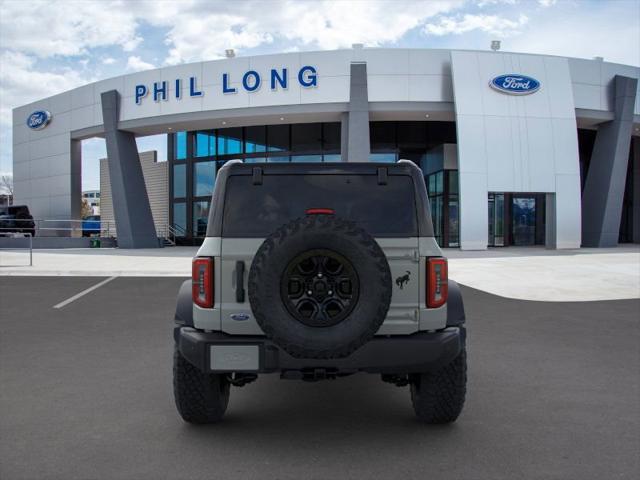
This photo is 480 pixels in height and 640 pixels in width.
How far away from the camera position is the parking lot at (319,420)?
3203mm

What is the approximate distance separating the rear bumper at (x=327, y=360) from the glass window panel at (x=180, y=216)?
111 ft

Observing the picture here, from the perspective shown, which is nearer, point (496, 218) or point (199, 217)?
point (496, 218)

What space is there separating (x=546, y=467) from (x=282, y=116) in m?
23.8

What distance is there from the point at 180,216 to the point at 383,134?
1538cm

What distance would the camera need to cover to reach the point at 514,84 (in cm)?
2495

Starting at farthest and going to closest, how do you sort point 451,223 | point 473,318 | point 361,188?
point 451,223 < point 473,318 < point 361,188

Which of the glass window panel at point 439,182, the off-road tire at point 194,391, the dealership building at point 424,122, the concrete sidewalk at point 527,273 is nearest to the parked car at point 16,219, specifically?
the dealership building at point 424,122

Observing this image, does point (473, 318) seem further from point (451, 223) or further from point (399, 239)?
point (451, 223)

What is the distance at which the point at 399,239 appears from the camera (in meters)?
3.53

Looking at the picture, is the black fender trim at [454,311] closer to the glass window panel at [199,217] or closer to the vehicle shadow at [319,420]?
the vehicle shadow at [319,420]

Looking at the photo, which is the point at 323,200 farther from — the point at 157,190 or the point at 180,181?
the point at 157,190

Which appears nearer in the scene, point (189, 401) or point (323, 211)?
point (323, 211)

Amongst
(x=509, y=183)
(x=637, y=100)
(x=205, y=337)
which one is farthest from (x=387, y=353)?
(x=637, y=100)

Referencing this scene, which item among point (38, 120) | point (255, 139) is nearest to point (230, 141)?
point (255, 139)
